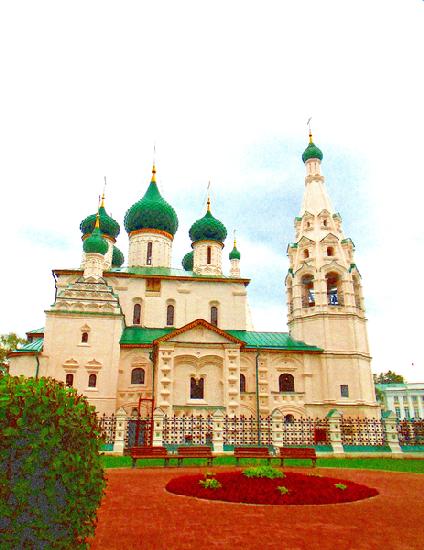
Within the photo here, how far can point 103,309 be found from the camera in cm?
2570

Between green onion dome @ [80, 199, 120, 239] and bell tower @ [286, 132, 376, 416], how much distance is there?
47.6ft

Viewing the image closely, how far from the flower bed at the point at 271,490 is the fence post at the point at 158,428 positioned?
7.70 meters

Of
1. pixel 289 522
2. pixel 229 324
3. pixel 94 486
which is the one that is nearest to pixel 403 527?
pixel 289 522

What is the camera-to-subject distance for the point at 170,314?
30656 mm

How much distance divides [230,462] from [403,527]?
958 centimetres

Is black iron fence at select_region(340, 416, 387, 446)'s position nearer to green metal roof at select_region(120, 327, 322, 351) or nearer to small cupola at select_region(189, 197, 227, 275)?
green metal roof at select_region(120, 327, 322, 351)

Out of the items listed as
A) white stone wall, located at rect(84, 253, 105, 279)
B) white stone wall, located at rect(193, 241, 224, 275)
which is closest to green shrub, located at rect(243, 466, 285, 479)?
white stone wall, located at rect(84, 253, 105, 279)

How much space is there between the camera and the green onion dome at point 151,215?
111 ft

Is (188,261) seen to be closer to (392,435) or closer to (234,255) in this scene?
(234,255)

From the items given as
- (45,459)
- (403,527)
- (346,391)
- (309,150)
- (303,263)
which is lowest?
(403,527)

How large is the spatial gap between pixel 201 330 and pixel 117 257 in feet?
47.4

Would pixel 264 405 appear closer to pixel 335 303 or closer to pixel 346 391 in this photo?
pixel 346 391

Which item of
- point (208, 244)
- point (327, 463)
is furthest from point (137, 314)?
point (327, 463)

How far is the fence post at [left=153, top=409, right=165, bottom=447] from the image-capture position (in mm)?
17812
